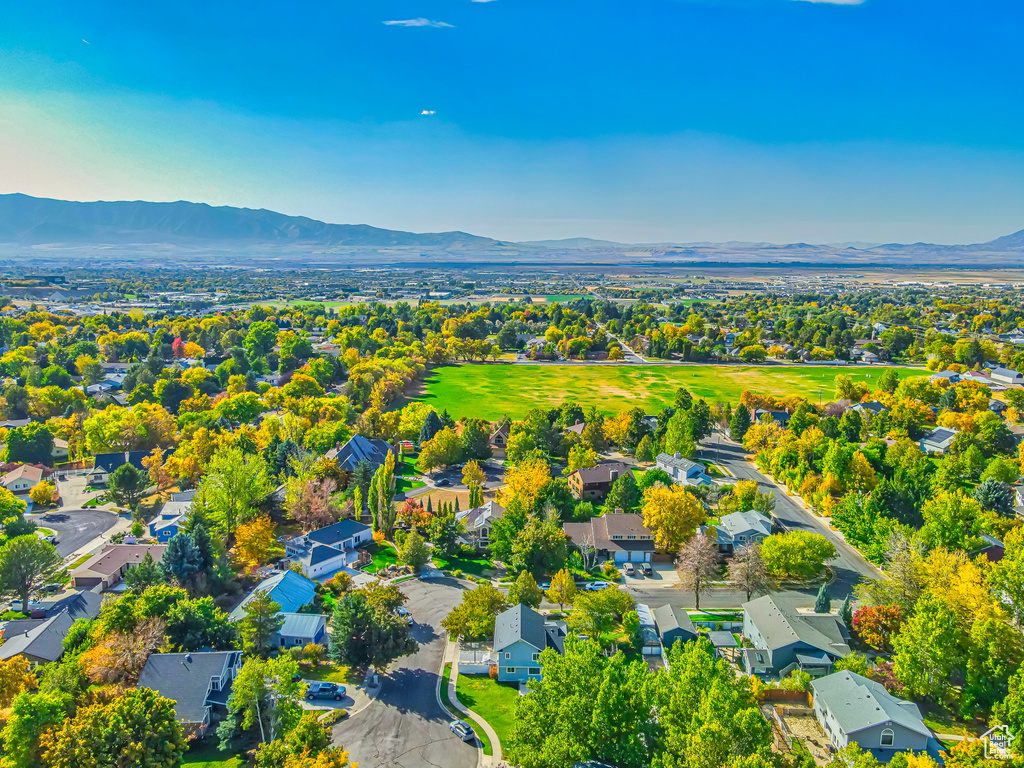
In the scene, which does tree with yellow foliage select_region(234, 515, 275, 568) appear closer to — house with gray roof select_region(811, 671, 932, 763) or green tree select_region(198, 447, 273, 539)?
green tree select_region(198, 447, 273, 539)

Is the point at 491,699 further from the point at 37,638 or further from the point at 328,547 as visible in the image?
the point at 37,638

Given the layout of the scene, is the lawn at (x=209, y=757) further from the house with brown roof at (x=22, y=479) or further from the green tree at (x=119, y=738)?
the house with brown roof at (x=22, y=479)

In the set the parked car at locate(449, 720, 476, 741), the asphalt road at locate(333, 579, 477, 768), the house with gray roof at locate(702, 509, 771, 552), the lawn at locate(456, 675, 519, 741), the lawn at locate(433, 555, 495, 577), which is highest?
the house with gray roof at locate(702, 509, 771, 552)

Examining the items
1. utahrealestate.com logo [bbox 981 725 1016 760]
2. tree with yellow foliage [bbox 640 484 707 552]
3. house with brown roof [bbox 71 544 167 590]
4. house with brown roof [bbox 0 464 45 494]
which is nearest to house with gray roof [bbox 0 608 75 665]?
house with brown roof [bbox 71 544 167 590]

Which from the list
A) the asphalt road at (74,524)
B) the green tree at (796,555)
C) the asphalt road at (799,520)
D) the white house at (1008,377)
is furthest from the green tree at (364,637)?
the white house at (1008,377)

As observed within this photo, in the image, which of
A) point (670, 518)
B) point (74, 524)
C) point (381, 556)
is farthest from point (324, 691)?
point (74, 524)

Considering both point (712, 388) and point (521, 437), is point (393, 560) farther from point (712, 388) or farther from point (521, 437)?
point (712, 388)

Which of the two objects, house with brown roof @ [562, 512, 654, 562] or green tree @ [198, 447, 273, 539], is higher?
green tree @ [198, 447, 273, 539]
